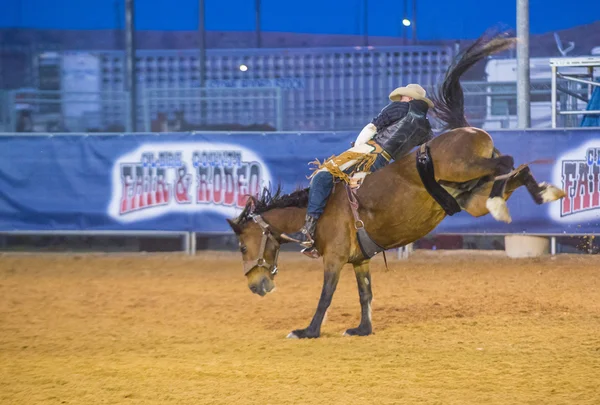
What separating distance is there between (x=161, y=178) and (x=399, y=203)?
807cm

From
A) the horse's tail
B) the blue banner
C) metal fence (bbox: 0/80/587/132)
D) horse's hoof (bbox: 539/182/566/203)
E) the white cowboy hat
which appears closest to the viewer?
horse's hoof (bbox: 539/182/566/203)

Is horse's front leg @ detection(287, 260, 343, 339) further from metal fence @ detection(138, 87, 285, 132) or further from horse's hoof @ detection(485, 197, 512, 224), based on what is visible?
metal fence @ detection(138, 87, 285, 132)

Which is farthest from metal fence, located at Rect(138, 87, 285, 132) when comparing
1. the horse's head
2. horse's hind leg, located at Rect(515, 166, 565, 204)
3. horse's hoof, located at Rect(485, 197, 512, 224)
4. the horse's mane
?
horse's hoof, located at Rect(485, 197, 512, 224)

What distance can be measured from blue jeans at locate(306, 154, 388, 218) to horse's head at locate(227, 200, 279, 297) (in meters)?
0.53

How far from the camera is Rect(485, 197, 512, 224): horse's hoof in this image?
7195 mm

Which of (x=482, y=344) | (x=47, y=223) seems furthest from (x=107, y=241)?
(x=482, y=344)

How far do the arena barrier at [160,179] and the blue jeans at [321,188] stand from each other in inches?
242

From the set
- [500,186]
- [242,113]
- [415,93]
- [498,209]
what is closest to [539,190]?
[500,186]

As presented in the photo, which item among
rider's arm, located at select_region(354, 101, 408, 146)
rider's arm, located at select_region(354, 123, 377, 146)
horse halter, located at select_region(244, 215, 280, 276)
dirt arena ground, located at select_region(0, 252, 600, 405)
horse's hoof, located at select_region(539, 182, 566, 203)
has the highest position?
rider's arm, located at select_region(354, 101, 408, 146)

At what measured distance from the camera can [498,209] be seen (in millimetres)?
7215

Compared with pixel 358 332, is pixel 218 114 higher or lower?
higher

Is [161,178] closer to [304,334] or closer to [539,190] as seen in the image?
[304,334]

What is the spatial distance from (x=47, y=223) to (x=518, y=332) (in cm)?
999

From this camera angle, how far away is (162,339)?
8688 millimetres
